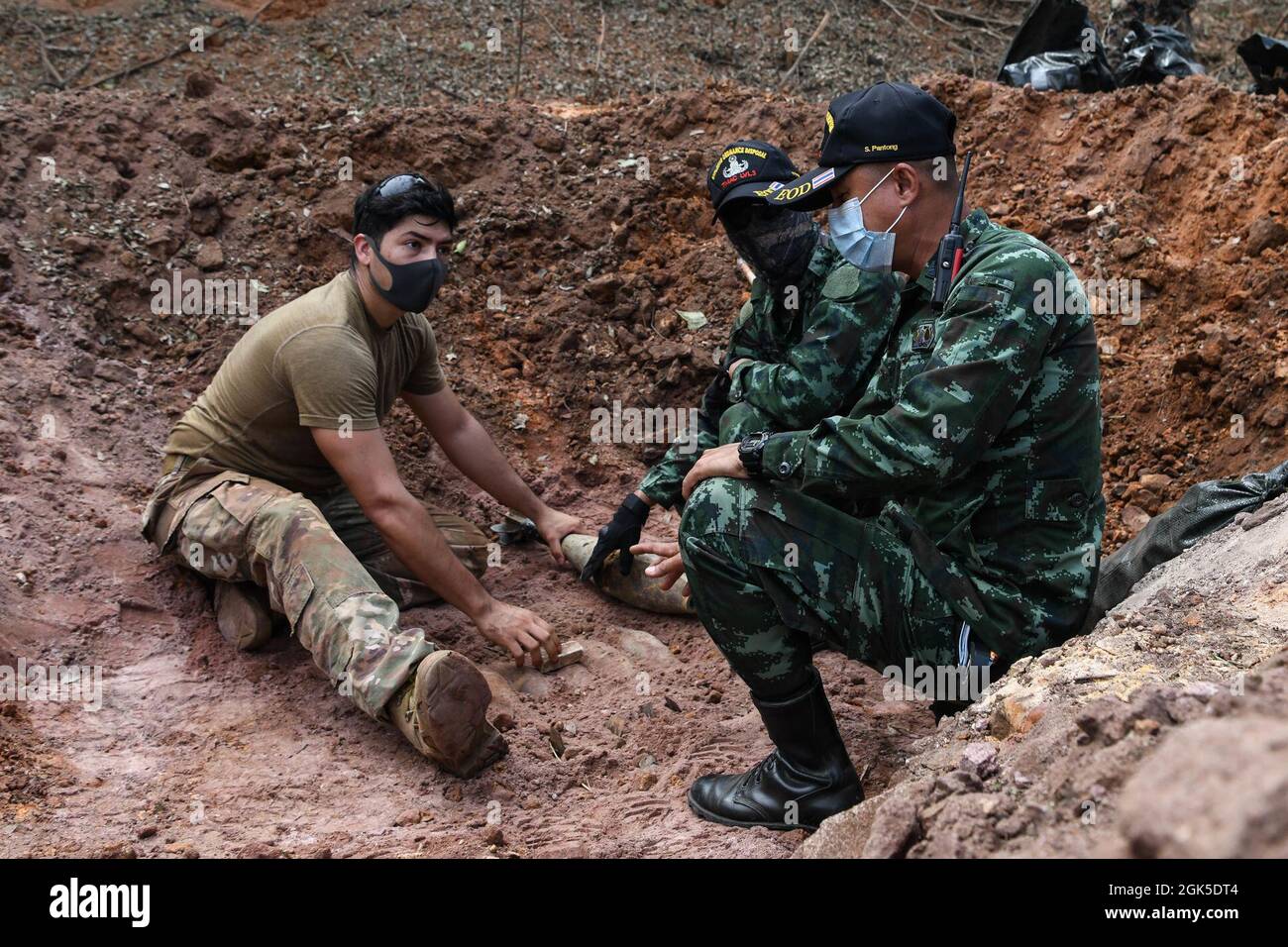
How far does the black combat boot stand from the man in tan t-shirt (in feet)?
2.39

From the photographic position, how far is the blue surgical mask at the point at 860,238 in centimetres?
258

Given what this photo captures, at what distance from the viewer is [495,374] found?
16.6 feet

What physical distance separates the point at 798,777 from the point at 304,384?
1.85 metres

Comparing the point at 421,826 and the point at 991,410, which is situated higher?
the point at 991,410

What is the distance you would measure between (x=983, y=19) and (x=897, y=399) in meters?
8.05

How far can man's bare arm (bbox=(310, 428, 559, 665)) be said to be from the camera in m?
3.29

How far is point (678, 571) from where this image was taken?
303 centimetres

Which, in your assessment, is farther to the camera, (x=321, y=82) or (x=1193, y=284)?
(x=321, y=82)

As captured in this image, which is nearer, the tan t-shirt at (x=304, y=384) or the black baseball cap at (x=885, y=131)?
the black baseball cap at (x=885, y=131)

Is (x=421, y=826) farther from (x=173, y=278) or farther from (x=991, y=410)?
(x=173, y=278)

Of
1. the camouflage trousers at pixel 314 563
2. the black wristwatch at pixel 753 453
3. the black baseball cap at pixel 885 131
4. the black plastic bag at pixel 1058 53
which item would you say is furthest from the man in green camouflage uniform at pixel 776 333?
the black plastic bag at pixel 1058 53

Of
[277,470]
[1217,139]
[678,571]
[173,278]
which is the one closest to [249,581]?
[277,470]

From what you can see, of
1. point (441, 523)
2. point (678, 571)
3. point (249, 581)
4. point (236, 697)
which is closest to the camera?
point (678, 571)

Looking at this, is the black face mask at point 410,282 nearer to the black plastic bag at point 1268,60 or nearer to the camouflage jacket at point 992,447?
the camouflage jacket at point 992,447
